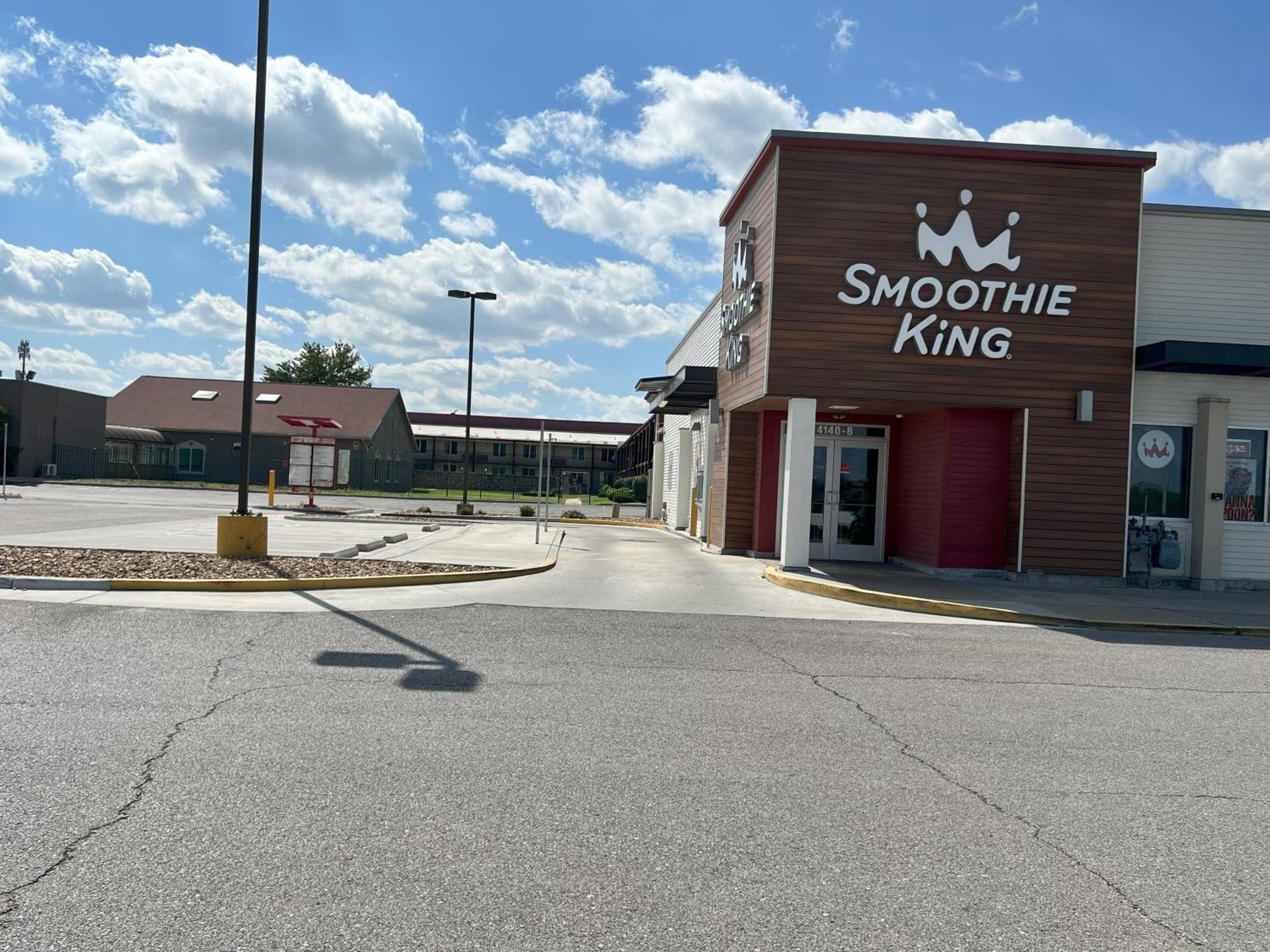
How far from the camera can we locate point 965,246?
15.4 m

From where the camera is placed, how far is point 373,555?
1595 centimetres

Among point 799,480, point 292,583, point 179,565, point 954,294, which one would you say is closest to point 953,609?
point 799,480

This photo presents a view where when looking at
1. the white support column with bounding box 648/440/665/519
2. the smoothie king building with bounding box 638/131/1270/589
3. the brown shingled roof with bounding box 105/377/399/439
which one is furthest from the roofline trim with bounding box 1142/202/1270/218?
the brown shingled roof with bounding box 105/377/399/439

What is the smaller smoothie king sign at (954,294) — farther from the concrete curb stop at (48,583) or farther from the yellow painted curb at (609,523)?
the yellow painted curb at (609,523)

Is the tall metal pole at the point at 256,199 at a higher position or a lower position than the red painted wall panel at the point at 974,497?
higher

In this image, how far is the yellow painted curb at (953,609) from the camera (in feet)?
38.5

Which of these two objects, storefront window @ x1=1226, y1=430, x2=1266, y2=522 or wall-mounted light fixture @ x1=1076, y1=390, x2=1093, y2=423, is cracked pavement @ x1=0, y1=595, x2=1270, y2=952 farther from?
storefront window @ x1=1226, y1=430, x2=1266, y2=522

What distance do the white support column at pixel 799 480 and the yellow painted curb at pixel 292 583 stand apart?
5.10 meters

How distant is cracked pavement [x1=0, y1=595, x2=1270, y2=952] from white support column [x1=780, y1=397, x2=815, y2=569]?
22.9 ft

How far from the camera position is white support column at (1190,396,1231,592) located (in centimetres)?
1599

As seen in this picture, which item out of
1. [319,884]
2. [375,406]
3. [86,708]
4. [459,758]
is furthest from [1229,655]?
[375,406]

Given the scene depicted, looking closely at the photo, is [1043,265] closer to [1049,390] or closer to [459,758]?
[1049,390]

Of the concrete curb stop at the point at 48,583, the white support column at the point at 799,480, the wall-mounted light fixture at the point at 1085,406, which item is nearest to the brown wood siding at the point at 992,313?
the wall-mounted light fixture at the point at 1085,406

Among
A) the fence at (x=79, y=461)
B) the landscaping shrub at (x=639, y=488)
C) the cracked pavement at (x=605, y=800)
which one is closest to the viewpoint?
the cracked pavement at (x=605, y=800)
